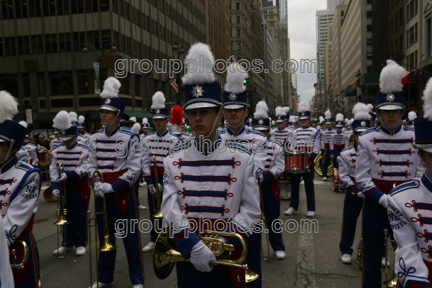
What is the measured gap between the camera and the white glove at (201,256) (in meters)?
2.80

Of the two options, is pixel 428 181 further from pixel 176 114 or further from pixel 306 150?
pixel 306 150

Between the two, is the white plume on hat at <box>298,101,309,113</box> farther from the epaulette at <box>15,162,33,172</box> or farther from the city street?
the epaulette at <box>15,162,33,172</box>

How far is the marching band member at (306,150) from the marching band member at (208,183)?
639 centimetres

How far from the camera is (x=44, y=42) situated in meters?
38.6

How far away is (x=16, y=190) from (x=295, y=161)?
6310 millimetres

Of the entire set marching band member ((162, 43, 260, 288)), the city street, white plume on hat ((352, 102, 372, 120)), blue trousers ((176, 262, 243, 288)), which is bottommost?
the city street

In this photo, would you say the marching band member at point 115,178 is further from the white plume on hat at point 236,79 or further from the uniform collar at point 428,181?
the uniform collar at point 428,181

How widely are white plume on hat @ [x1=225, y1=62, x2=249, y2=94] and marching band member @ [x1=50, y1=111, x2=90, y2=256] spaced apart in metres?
3.50

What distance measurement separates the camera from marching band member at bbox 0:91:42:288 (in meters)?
3.45

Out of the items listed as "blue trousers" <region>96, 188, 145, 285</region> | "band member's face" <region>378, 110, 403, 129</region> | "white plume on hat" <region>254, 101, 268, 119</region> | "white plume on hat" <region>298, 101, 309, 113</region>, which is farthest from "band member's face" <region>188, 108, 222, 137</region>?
"white plume on hat" <region>298, 101, 309, 113</region>

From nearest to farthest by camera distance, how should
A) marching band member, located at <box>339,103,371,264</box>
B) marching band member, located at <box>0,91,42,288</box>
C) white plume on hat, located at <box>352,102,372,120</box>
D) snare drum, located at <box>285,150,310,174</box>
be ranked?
marching band member, located at <box>0,91,42,288</box>
marching band member, located at <box>339,103,371,264</box>
white plume on hat, located at <box>352,102,372,120</box>
snare drum, located at <box>285,150,310,174</box>

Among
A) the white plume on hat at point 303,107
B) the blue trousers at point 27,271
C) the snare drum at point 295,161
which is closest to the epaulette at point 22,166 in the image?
the blue trousers at point 27,271

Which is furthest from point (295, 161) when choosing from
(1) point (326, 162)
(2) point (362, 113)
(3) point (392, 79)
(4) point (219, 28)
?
(4) point (219, 28)

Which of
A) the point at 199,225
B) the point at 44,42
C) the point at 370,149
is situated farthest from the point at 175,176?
the point at 44,42
